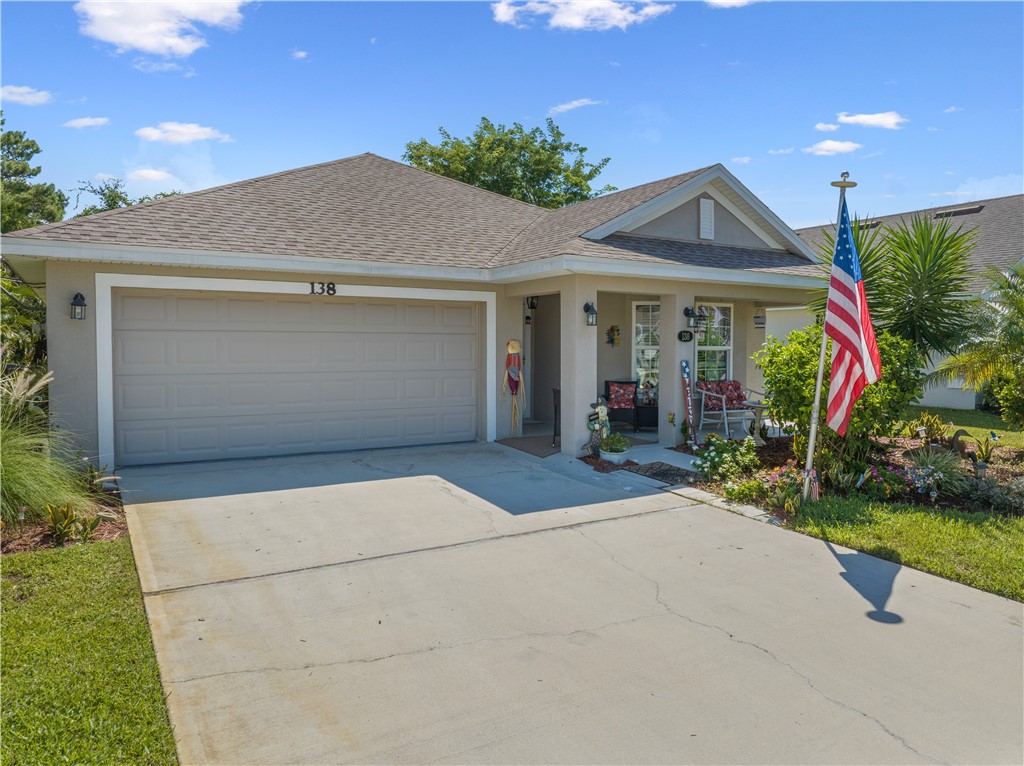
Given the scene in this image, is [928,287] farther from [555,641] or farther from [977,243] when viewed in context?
[977,243]

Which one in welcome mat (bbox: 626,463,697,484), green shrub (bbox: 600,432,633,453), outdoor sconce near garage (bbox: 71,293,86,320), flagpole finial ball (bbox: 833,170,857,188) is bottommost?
welcome mat (bbox: 626,463,697,484)

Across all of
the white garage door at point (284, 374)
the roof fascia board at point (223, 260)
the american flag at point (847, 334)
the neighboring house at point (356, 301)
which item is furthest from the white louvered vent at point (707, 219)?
the american flag at point (847, 334)

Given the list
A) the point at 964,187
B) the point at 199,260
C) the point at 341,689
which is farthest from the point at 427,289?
the point at 964,187

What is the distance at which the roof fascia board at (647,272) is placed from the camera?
28.3ft

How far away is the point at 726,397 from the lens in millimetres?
10742

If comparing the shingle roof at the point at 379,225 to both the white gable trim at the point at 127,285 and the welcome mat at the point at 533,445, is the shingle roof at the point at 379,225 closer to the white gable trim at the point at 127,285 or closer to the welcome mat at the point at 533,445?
the white gable trim at the point at 127,285

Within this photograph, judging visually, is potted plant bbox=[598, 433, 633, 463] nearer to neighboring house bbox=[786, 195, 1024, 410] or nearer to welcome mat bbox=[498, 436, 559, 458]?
welcome mat bbox=[498, 436, 559, 458]

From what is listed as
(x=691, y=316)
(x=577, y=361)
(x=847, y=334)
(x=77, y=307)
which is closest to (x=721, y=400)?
(x=691, y=316)

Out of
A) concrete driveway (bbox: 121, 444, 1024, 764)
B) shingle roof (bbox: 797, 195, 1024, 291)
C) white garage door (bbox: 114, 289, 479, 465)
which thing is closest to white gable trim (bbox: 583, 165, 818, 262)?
white garage door (bbox: 114, 289, 479, 465)

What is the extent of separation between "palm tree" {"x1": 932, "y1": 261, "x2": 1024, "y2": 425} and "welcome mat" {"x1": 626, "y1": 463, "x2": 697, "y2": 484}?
4.07 meters

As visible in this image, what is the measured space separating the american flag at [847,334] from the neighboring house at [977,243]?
8.29 meters

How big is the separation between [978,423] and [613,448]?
9.26 m

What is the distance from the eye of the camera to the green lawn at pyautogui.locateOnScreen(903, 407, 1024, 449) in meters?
11.2

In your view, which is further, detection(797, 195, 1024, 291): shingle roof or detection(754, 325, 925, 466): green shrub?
detection(797, 195, 1024, 291): shingle roof
